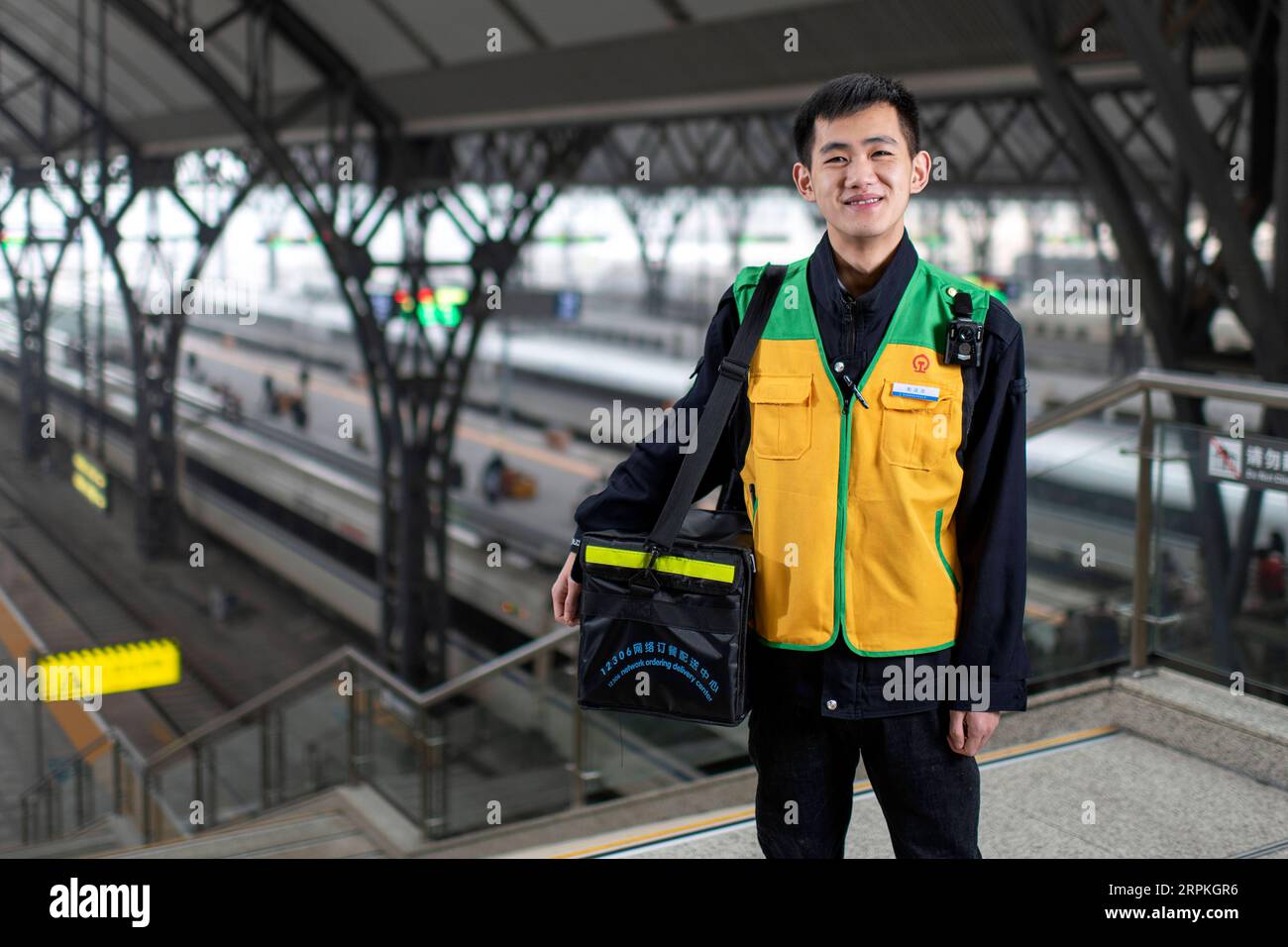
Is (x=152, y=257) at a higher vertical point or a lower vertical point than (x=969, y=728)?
higher

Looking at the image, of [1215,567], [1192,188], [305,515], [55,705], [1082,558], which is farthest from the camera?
[305,515]

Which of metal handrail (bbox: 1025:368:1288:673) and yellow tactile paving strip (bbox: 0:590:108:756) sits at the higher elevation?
metal handrail (bbox: 1025:368:1288:673)

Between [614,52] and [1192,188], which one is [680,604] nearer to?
[1192,188]

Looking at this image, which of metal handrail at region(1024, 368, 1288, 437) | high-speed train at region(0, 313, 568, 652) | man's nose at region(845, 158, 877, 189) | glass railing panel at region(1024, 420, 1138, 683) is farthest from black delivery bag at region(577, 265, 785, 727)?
high-speed train at region(0, 313, 568, 652)

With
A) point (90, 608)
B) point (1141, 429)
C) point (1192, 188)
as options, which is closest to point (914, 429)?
point (1141, 429)

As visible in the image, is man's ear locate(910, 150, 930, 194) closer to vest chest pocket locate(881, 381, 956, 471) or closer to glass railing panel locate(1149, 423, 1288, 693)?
vest chest pocket locate(881, 381, 956, 471)

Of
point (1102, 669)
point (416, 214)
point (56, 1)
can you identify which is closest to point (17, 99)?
point (56, 1)

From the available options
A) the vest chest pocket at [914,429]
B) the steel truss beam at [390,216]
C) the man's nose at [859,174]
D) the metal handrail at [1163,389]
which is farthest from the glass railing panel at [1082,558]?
the steel truss beam at [390,216]

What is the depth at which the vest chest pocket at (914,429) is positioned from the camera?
2088 millimetres

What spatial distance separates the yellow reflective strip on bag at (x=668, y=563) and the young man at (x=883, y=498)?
102 mm

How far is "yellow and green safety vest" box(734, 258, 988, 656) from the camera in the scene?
2098 mm

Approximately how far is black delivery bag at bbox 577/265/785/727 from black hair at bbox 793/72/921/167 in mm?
243

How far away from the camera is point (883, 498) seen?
2102 mm

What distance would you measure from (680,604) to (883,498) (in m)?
0.37
